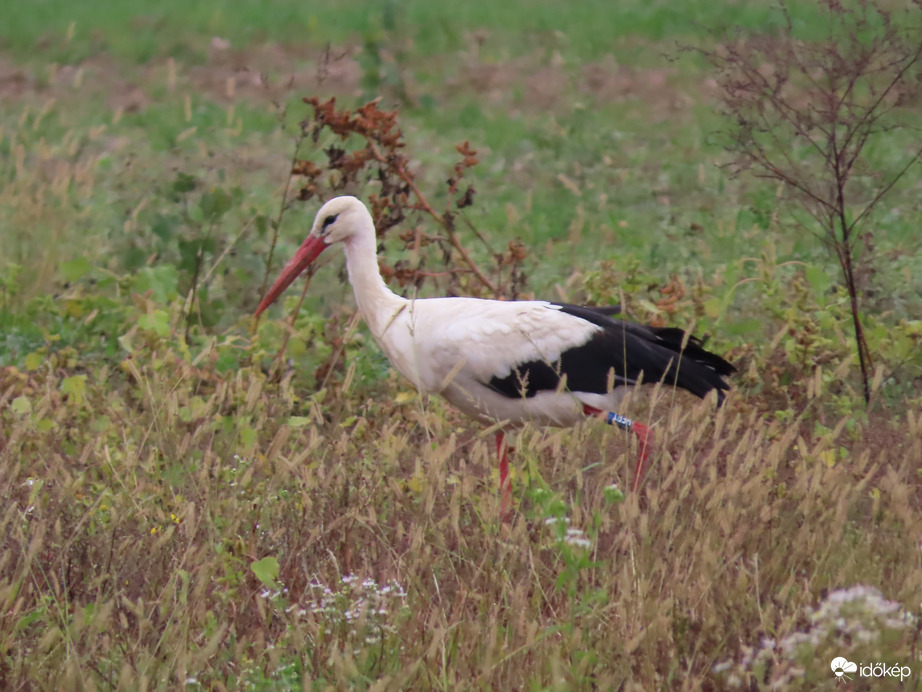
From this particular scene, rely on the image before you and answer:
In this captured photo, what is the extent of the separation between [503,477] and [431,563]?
3.43 ft

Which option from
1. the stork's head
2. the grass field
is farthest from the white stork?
the stork's head

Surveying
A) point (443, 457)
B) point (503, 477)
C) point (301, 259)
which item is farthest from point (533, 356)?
point (443, 457)

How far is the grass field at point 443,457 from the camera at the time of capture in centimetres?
289

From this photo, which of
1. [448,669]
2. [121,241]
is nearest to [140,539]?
[448,669]

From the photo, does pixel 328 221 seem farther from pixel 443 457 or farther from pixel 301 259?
pixel 443 457

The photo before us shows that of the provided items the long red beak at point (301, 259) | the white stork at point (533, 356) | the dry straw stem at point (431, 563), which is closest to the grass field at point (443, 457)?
the dry straw stem at point (431, 563)

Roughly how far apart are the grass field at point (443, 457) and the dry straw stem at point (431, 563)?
0.01 meters

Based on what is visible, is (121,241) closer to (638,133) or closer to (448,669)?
(638,133)

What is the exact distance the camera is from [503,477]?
4.46 m

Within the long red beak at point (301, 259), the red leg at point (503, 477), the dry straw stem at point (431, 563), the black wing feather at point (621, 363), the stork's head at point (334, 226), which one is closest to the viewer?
the dry straw stem at point (431, 563)

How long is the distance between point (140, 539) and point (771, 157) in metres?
7.99

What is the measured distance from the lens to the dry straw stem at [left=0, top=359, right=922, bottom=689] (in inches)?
112

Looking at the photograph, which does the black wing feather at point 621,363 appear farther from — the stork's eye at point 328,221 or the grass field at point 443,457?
the stork's eye at point 328,221

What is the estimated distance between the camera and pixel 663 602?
284cm
